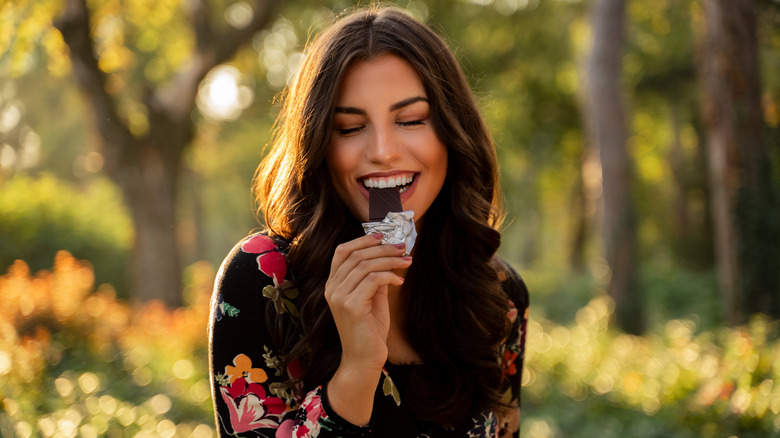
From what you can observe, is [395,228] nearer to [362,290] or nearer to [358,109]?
[362,290]

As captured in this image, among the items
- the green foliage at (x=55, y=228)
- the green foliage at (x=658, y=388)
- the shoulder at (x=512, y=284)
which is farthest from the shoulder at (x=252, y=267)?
the green foliage at (x=55, y=228)

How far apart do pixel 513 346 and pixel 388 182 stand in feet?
3.09

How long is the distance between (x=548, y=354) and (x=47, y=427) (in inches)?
261

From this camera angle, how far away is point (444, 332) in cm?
243

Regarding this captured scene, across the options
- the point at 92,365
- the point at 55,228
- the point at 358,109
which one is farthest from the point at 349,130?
the point at 55,228

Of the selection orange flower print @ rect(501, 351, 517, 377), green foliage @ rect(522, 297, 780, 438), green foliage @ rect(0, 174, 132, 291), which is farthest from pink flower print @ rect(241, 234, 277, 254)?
green foliage @ rect(0, 174, 132, 291)

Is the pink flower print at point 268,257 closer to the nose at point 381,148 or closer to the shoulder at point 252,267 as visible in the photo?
the shoulder at point 252,267

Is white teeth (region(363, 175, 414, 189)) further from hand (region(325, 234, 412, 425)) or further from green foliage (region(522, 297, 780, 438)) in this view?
green foliage (region(522, 297, 780, 438))

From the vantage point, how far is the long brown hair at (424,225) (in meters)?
2.11

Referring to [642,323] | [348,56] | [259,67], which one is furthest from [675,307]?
[348,56]

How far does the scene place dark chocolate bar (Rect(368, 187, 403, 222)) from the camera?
1.98 m

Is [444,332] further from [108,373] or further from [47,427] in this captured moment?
[108,373]

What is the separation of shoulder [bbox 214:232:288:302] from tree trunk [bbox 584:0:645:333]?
9471 mm

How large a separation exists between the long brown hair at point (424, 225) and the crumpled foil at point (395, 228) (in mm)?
305
